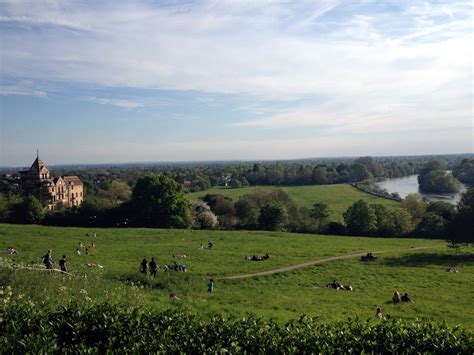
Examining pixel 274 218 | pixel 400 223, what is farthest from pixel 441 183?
pixel 274 218

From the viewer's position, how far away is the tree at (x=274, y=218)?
2571 inches

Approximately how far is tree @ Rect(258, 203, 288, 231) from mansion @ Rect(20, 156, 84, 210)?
45668 millimetres

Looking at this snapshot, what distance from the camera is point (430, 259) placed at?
1554 inches

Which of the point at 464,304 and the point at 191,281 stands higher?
the point at 191,281

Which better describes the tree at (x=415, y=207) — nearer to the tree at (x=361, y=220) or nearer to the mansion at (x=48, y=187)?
the tree at (x=361, y=220)

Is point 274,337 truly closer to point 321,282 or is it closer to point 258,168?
point 321,282

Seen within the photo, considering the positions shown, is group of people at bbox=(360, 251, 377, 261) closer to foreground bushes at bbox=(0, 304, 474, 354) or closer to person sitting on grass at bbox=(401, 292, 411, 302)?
person sitting on grass at bbox=(401, 292, 411, 302)

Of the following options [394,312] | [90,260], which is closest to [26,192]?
[90,260]

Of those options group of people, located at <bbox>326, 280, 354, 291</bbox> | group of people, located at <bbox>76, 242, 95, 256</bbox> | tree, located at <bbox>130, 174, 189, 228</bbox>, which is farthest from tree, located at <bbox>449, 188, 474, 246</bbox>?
group of people, located at <bbox>76, 242, 95, 256</bbox>

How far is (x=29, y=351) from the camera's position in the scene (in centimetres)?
867

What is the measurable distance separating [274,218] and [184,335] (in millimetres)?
55896

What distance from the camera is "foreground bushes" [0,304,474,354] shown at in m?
9.38

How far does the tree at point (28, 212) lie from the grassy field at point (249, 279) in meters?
16.3

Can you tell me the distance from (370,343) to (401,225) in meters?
57.3
